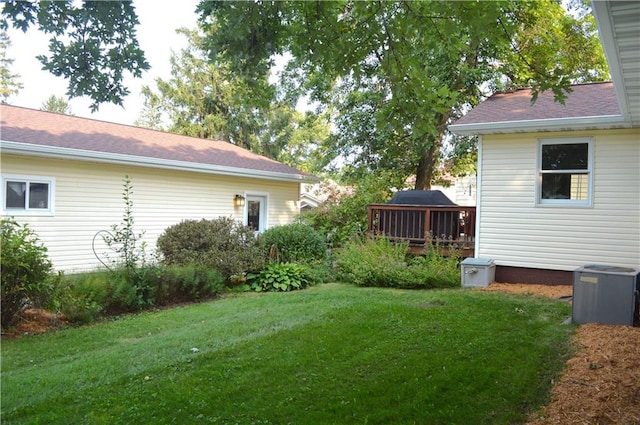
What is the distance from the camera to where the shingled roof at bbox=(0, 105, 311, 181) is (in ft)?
30.0

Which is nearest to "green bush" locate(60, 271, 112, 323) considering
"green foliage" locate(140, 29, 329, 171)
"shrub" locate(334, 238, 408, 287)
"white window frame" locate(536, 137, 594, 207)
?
"shrub" locate(334, 238, 408, 287)

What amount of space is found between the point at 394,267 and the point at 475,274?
4.93 feet

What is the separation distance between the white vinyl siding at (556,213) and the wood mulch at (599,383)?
3.56 metres

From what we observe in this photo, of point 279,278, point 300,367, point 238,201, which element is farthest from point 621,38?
Answer: point 238,201

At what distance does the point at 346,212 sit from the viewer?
42.2 feet

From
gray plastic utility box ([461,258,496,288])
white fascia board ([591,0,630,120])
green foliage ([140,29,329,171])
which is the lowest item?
gray plastic utility box ([461,258,496,288])

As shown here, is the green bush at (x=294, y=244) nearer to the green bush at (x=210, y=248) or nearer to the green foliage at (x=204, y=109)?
the green bush at (x=210, y=248)

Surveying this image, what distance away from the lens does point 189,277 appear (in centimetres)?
820

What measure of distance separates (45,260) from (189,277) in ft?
7.81

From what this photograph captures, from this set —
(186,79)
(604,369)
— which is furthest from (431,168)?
(186,79)

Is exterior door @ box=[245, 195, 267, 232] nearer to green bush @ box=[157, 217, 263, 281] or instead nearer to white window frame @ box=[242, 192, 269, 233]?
white window frame @ box=[242, 192, 269, 233]

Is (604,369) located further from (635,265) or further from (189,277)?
(189,277)

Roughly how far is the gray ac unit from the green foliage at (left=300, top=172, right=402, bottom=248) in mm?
6518

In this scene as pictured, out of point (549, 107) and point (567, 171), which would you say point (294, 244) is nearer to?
point (567, 171)
